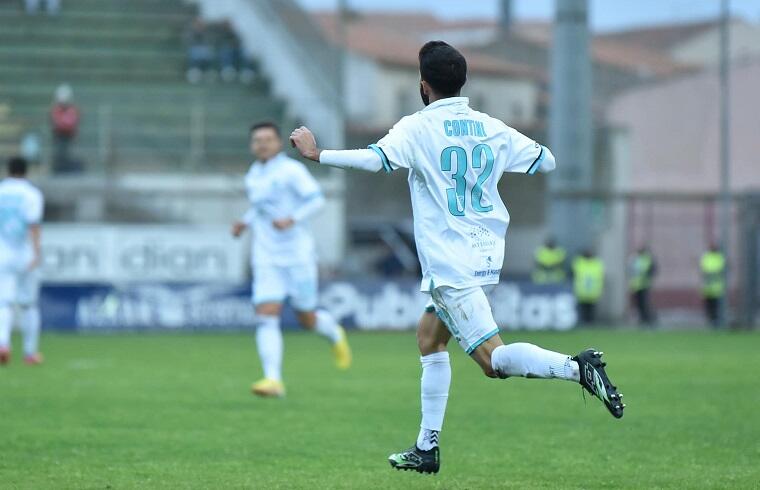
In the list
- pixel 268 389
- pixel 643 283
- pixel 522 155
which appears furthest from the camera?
pixel 643 283

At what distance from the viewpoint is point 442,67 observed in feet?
23.9

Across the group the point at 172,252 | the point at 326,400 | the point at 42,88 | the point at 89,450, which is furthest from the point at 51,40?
the point at 89,450

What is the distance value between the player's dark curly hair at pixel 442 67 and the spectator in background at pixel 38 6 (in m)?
25.9

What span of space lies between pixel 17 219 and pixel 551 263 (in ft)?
45.4

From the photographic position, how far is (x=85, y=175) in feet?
83.0

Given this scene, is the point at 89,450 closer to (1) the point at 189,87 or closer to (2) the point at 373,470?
(2) the point at 373,470

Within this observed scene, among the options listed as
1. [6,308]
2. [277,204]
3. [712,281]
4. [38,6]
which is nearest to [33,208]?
[6,308]

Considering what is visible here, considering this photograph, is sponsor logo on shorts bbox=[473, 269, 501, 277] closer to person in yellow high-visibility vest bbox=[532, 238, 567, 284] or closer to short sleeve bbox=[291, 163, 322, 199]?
short sleeve bbox=[291, 163, 322, 199]

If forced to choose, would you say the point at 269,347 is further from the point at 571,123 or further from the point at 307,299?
the point at 571,123

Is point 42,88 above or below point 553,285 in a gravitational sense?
above

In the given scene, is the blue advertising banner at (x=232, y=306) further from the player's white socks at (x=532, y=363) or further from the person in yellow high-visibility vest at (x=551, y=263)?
the player's white socks at (x=532, y=363)

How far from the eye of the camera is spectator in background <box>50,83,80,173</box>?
82.5 feet

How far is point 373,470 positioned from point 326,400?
4.15m

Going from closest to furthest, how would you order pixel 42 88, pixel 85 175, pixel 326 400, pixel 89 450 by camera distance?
pixel 89 450
pixel 326 400
pixel 85 175
pixel 42 88
